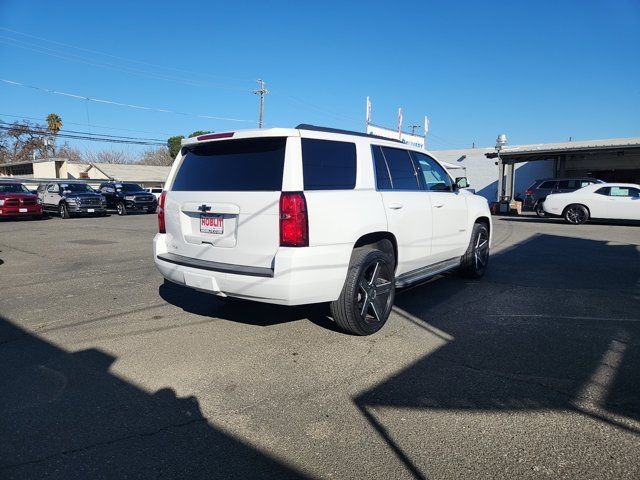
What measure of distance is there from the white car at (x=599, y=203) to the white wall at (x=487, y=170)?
15964 millimetres

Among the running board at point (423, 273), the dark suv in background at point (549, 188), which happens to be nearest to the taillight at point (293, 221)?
the running board at point (423, 273)

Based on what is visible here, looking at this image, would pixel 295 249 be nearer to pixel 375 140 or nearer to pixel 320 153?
pixel 320 153

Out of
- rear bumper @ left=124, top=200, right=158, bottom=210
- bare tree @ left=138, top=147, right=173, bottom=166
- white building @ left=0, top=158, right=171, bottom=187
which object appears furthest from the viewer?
bare tree @ left=138, top=147, right=173, bottom=166

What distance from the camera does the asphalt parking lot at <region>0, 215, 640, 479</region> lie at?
2.58m

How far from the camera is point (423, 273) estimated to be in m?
5.46

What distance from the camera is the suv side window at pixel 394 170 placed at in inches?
191

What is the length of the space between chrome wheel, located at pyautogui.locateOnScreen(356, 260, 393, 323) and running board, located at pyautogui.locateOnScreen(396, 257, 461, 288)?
24cm

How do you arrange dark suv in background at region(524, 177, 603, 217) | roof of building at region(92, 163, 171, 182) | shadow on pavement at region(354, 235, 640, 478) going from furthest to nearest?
roof of building at region(92, 163, 171, 182) → dark suv in background at region(524, 177, 603, 217) → shadow on pavement at region(354, 235, 640, 478)

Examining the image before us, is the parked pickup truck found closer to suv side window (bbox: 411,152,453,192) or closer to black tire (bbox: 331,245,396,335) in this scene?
suv side window (bbox: 411,152,453,192)

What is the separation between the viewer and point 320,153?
420 centimetres

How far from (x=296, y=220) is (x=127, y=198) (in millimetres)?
23924

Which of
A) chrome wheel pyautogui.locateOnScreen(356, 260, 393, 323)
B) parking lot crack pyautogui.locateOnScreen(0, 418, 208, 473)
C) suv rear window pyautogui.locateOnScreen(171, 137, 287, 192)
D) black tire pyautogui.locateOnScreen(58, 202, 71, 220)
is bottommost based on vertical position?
parking lot crack pyautogui.locateOnScreen(0, 418, 208, 473)

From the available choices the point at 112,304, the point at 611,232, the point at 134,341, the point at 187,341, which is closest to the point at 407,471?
the point at 187,341

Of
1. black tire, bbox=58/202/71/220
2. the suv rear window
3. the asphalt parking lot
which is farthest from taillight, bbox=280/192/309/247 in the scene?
black tire, bbox=58/202/71/220
